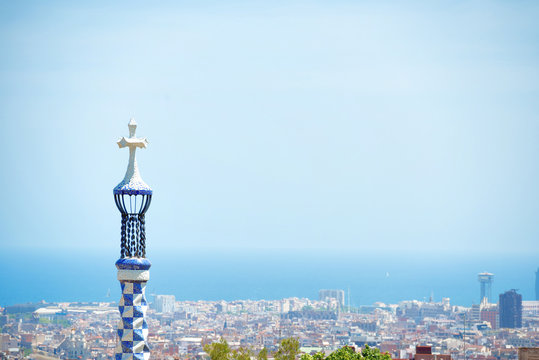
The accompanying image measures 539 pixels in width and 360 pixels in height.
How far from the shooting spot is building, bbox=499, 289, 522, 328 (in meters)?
87.8

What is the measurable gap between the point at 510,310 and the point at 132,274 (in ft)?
265

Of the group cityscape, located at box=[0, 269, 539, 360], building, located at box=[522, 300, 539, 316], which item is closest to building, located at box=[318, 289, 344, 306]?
cityscape, located at box=[0, 269, 539, 360]

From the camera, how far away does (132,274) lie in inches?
468

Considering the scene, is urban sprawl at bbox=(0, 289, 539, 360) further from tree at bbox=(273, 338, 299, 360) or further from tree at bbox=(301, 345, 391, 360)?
tree at bbox=(301, 345, 391, 360)

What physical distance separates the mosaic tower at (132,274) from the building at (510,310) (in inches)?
3092

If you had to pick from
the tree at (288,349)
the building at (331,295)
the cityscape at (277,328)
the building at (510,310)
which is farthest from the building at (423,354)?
the building at (331,295)

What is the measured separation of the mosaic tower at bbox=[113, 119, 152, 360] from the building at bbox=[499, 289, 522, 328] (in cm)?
7852

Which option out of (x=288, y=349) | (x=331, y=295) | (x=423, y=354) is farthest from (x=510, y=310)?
(x=288, y=349)

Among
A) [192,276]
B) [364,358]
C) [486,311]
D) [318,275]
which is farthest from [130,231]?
[318,275]

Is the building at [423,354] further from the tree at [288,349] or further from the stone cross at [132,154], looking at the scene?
the stone cross at [132,154]

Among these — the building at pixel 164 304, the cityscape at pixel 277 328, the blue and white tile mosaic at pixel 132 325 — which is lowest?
the cityscape at pixel 277 328

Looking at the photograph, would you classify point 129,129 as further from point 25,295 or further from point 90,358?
point 25,295

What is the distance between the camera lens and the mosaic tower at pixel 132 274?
1181cm

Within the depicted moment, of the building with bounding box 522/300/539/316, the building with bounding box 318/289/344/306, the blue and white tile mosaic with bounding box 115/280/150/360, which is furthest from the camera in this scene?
the building with bounding box 318/289/344/306
